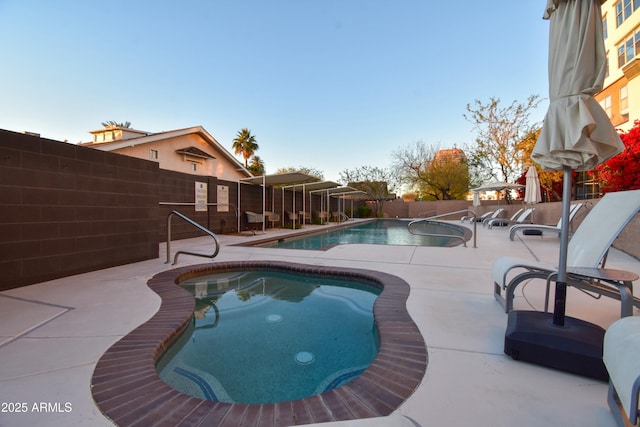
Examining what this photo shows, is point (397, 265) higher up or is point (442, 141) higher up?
point (442, 141)

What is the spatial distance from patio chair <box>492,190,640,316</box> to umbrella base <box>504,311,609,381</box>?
0.33 meters

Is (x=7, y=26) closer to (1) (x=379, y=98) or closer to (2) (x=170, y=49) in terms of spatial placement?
(2) (x=170, y=49)

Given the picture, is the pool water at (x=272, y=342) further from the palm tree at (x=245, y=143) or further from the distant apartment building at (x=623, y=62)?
the palm tree at (x=245, y=143)

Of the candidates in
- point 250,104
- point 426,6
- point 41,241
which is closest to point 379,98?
point 426,6

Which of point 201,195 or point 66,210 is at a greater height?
point 201,195

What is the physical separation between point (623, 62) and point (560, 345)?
18947 millimetres

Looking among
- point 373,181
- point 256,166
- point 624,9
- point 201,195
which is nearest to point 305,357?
point 201,195

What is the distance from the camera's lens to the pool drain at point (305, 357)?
2121mm

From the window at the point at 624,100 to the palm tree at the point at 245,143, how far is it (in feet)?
88.9

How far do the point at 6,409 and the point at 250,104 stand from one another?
1655 centimetres

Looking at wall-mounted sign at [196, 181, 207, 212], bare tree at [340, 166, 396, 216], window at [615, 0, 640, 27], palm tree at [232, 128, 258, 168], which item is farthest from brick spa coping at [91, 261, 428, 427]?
palm tree at [232, 128, 258, 168]

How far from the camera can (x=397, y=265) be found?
4.62 meters

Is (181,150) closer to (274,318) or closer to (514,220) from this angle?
(274,318)

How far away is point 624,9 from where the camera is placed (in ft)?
44.0
